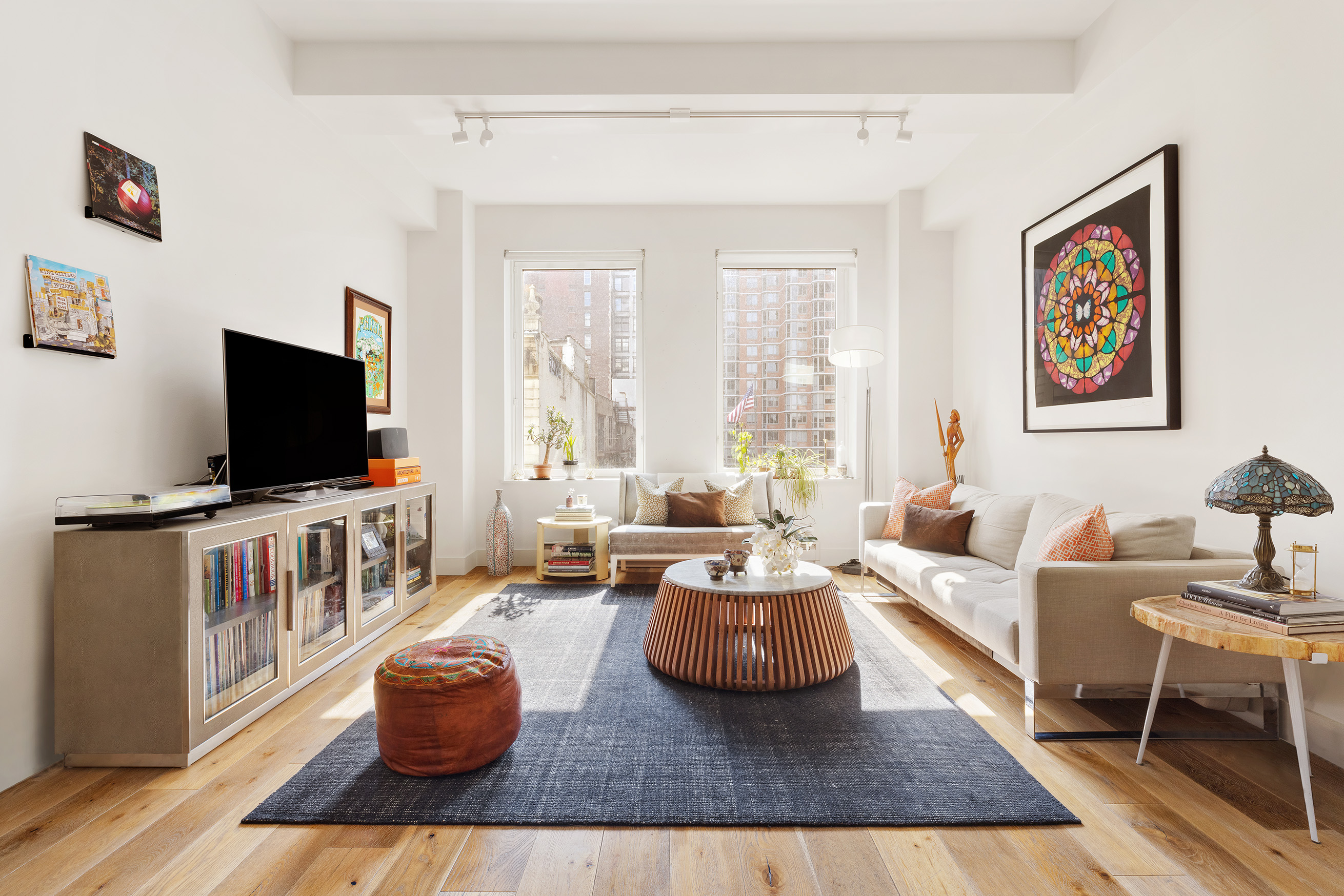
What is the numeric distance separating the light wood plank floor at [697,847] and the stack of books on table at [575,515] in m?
2.71

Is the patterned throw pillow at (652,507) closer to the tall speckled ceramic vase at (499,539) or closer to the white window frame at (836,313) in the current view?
the white window frame at (836,313)

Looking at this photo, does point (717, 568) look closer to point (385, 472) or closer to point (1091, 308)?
point (385, 472)

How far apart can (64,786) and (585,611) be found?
7.87 ft

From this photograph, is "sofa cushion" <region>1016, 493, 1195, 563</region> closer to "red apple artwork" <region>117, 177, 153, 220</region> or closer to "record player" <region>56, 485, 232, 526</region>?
"record player" <region>56, 485, 232, 526</region>

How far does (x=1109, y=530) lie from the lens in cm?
255

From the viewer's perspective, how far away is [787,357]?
217 inches

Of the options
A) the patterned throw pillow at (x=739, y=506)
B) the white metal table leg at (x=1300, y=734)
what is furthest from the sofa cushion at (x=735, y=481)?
the white metal table leg at (x=1300, y=734)

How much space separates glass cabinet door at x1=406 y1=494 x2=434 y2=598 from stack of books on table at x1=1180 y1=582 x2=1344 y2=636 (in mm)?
3634

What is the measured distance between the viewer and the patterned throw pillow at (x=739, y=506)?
4.81 m

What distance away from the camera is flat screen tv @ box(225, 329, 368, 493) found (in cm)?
255

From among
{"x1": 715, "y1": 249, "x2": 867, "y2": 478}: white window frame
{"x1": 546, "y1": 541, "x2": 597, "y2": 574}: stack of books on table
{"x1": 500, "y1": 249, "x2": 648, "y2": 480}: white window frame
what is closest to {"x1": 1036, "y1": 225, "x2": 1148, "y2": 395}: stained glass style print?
{"x1": 715, "y1": 249, "x2": 867, "y2": 478}: white window frame

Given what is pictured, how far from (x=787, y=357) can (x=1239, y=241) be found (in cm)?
329

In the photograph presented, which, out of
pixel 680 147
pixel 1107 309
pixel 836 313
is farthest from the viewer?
pixel 836 313

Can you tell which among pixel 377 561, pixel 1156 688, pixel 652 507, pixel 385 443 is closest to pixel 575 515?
pixel 652 507
